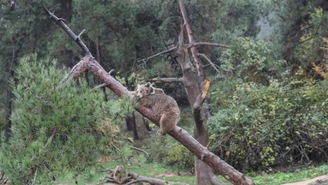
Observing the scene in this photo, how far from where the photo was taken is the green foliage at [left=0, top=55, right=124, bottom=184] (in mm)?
4023

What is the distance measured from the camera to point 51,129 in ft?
13.9

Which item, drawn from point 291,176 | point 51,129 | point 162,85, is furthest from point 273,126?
point 51,129

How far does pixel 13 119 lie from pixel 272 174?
803 cm

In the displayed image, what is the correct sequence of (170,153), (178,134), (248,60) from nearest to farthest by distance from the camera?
1. (178,134)
2. (170,153)
3. (248,60)

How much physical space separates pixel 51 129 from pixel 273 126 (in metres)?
8.30

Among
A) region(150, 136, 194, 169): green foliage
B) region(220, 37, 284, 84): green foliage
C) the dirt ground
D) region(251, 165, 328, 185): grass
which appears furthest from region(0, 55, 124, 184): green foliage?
region(220, 37, 284, 84): green foliage

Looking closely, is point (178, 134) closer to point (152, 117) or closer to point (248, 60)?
point (152, 117)

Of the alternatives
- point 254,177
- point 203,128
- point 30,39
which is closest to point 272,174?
point 254,177

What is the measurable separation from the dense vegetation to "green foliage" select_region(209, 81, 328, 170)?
3 centimetres

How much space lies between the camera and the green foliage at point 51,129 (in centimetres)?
402

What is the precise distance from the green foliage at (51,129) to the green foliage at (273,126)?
7581 mm

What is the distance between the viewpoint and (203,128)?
910cm

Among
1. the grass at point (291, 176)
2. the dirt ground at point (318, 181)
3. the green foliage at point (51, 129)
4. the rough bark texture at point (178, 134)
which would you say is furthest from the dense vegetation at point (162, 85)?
the dirt ground at point (318, 181)

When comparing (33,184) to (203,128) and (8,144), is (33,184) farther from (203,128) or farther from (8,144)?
(203,128)
